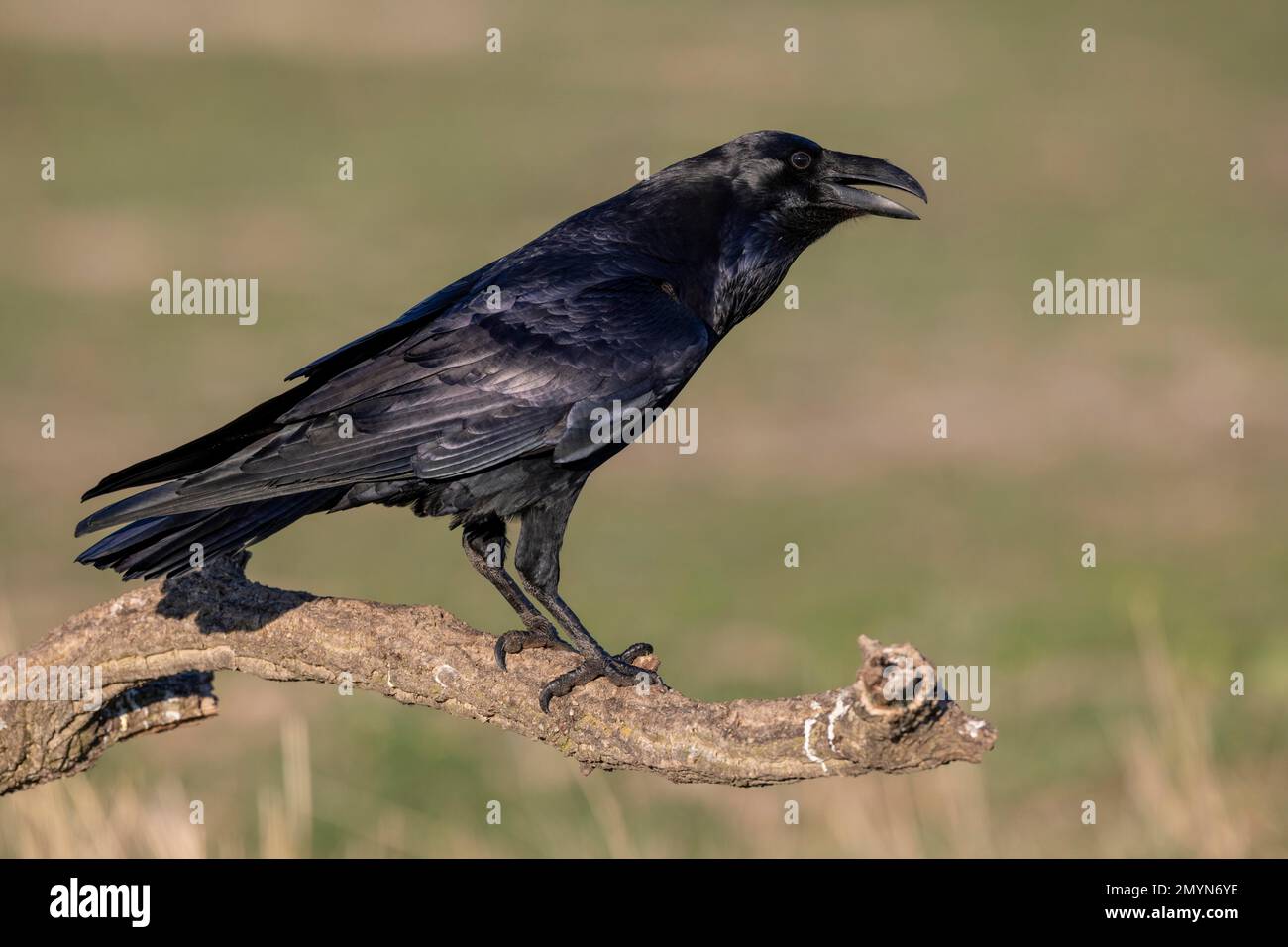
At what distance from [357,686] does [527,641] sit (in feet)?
2.05

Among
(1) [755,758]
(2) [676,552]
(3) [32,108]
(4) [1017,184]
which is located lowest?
(1) [755,758]

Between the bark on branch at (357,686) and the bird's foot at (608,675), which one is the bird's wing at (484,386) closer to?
the bark on branch at (357,686)

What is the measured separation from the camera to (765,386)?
23.7 meters

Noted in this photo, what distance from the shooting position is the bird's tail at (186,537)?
630cm

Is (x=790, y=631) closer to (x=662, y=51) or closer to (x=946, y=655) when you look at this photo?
(x=946, y=655)

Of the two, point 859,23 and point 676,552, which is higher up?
point 859,23

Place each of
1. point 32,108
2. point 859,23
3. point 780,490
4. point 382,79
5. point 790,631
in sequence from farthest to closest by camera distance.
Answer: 1. point 859,23
2. point 382,79
3. point 32,108
4. point 780,490
5. point 790,631

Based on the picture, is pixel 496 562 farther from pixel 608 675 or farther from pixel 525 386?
pixel 608 675

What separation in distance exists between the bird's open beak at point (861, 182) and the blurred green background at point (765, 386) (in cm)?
86

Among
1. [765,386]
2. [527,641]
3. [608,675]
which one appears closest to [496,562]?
[527,641]

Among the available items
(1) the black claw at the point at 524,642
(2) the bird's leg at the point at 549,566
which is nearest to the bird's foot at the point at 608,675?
(2) the bird's leg at the point at 549,566

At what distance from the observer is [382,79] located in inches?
1435
